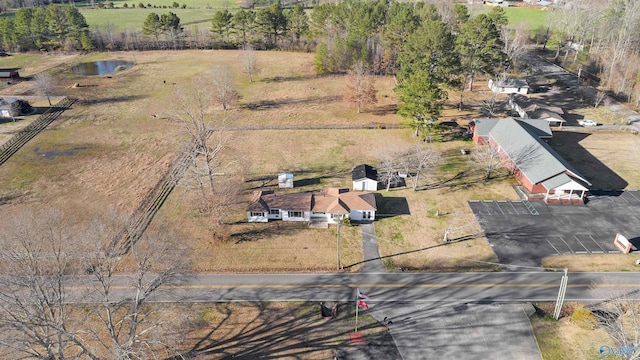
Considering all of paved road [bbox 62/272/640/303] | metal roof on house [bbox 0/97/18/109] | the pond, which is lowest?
paved road [bbox 62/272/640/303]

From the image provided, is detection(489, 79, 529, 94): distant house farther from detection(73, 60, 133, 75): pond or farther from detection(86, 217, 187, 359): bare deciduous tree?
detection(73, 60, 133, 75): pond

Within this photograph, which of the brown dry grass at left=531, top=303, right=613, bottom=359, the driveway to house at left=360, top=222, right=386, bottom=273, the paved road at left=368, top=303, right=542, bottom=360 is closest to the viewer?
the brown dry grass at left=531, top=303, right=613, bottom=359

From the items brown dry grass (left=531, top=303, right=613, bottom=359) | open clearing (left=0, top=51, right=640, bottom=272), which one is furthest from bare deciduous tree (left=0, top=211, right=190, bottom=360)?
brown dry grass (left=531, top=303, right=613, bottom=359)

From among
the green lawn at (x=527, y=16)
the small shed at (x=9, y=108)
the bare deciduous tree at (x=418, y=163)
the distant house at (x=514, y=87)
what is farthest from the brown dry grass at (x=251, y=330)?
the green lawn at (x=527, y=16)

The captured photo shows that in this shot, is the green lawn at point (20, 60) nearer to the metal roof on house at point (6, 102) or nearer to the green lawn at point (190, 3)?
the metal roof on house at point (6, 102)

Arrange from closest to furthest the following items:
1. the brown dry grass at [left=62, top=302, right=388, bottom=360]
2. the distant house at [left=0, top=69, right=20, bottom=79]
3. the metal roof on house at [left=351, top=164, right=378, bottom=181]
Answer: the brown dry grass at [left=62, top=302, right=388, bottom=360]
the metal roof on house at [left=351, top=164, right=378, bottom=181]
the distant house at [left=0, top=69, right=20, bottom=79]

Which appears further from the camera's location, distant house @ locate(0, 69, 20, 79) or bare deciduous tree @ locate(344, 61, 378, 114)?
distant house @ locate(0, 69, 20, 79)

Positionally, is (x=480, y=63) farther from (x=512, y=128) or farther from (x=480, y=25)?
(x=512, y=128)
